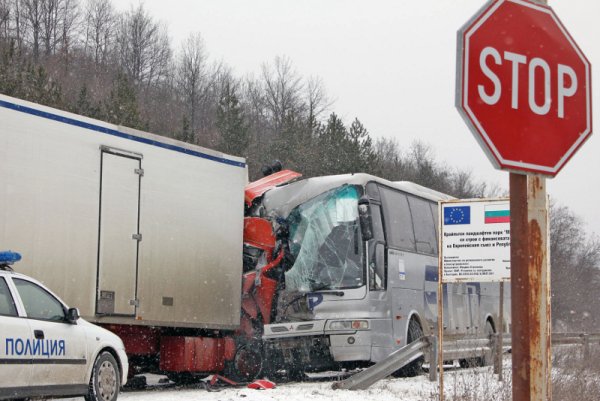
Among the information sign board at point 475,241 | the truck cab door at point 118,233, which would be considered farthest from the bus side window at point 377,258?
the truck cab door at point 118,233

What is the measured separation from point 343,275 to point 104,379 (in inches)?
246

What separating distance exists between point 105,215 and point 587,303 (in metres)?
76.1

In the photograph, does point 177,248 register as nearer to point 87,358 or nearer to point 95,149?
point 95,149

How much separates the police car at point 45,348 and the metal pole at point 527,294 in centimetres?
708

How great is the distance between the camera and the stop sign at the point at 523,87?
3.79m

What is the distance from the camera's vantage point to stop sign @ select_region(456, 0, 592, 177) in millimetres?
3795

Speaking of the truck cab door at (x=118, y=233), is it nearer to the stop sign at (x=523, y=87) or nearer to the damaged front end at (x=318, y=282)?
the damaged front end at (x=318, y=282)

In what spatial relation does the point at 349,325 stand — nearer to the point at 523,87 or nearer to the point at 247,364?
the point at 247,364

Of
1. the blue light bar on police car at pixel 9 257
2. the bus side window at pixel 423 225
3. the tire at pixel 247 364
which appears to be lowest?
the tire at pixel 247 364

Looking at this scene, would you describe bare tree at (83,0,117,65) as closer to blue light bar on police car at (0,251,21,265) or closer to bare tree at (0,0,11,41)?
bare tree at (0,0,11,41)

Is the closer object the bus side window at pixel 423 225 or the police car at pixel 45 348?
the police car at pixel 45 348

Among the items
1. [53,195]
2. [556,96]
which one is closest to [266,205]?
[53,195]

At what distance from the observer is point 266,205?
17750 millimetres

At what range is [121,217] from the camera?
1362cm
